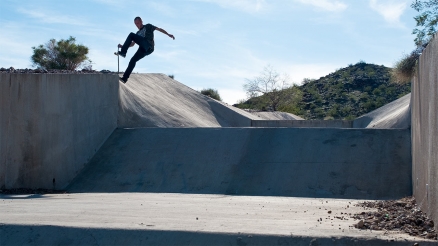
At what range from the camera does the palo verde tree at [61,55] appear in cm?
3422

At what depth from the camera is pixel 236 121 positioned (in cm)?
3356

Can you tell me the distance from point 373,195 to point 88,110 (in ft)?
29.6

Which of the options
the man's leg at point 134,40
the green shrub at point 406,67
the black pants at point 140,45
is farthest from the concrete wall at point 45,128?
the green shrub at point 406,67

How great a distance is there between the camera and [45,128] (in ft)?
52.5

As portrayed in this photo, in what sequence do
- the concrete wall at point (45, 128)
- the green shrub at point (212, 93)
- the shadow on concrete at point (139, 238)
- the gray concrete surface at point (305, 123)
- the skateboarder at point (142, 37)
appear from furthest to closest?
the green shrub at point (212, 93) < the gray concrete surface at point (305, 123) < the concrete wall at point (45, 128) < the skateboarder at point (142, 37) < the shadow on concrete at point (139, 238)

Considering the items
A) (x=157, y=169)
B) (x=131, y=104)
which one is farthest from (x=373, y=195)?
(x=131, y=104)

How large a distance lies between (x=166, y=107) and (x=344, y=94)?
45.4 meters

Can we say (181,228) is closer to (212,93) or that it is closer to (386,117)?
(386,117)

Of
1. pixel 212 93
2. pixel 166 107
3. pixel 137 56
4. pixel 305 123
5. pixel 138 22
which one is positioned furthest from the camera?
pixel 212 93

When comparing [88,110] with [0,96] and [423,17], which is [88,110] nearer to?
[0,96]

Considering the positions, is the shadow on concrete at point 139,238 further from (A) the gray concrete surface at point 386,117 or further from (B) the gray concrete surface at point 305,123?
(B) the gray concrete surface at point 305,123

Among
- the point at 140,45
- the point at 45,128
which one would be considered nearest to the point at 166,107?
the point at 45,128

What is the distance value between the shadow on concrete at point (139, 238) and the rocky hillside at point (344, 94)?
161ft

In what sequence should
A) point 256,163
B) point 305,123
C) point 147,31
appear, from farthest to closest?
1. point 305,123
2. point 256,163
3. point 147,31
